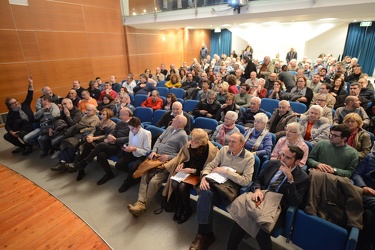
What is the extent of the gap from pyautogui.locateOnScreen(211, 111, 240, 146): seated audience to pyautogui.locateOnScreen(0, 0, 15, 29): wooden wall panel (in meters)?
6.09

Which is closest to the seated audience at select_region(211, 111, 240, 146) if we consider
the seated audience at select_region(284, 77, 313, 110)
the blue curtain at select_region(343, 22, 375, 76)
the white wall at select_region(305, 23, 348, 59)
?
the seated audience at select_region(284, 77, 313, 110)

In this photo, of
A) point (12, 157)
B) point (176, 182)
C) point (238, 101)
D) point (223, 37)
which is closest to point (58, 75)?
point (12, 157)

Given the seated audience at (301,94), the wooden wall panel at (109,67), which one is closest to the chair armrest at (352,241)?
the seated audience at (301,94)

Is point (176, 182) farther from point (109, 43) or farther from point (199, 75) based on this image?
point (109, 43)

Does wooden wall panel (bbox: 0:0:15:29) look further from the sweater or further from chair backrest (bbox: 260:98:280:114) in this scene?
the sweater

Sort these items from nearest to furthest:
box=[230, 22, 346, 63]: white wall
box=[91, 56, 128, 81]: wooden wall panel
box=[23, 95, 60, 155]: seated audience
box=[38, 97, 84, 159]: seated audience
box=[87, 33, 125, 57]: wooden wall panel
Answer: box=[38, 97, 84, 159]: seated audience → box=[23, 95, 60, 155]: seated audience → box=[87, 33, 125, 57]: wooden wall panel → box=[91, 56, 128, 81]: wooden wall panel → box=[230, 22, 346, 63]: white wall

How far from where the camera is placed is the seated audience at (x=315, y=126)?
2758mm

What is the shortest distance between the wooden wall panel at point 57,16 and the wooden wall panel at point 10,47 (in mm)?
691

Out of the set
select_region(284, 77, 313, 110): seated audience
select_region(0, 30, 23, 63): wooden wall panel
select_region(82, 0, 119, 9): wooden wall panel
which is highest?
select_region(82, 0, 119, 9): wooden wall panel

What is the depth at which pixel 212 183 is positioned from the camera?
2113mm

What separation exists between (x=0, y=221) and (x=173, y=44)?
10.3 meters

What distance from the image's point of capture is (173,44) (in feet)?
36.8

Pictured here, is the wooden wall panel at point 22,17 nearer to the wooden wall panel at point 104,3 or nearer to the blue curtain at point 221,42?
the wooden wall panel at point 104,3

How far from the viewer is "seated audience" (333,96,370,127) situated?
3.20 m
